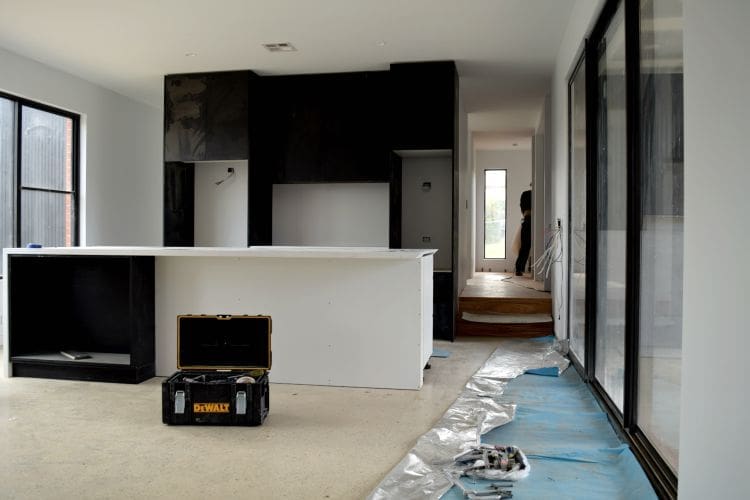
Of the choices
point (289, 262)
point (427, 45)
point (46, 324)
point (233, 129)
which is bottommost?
point (46, 324)

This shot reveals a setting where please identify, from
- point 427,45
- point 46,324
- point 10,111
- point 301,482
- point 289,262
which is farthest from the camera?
point 10,111

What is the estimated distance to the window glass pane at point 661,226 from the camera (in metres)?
2.26

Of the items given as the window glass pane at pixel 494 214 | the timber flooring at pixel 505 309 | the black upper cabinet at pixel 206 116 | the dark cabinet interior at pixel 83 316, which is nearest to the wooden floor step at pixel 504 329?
the timber flooring at pixel 505 309

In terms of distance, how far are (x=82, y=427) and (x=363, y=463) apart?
5.50ft

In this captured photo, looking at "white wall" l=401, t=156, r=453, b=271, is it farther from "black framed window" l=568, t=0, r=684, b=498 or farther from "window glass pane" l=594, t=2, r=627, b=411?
"window glass pane" l=594, t=2, r=627, b=411

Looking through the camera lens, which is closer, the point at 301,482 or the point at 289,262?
the point at 301,482

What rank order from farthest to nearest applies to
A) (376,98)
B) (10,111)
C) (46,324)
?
(376,98), (10,111), (46,324)

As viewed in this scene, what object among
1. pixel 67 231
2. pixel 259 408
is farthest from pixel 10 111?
pixel 259 408

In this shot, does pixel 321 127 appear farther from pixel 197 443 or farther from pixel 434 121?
pixel 197 443

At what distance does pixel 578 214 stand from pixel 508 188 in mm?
8597

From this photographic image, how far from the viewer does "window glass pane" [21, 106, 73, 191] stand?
6.50 meters

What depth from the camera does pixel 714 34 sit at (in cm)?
165

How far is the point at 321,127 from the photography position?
689cm

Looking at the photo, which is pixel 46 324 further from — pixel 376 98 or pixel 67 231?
pixel 376 98
